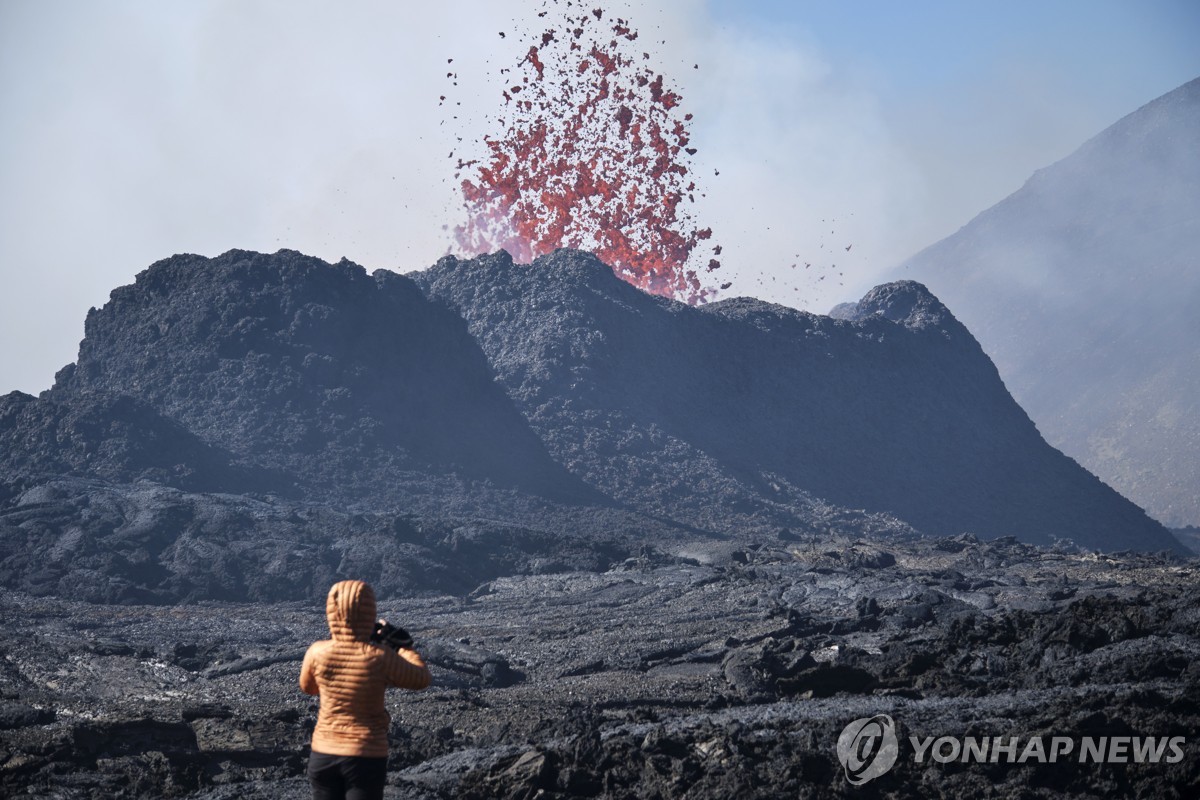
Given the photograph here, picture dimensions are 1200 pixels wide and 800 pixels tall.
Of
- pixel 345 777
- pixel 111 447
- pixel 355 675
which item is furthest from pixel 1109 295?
pixel 345 777

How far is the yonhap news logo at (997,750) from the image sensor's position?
1087 centimetres

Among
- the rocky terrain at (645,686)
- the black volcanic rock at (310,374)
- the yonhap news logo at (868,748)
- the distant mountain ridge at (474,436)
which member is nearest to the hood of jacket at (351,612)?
the rocky terrain at (645,686)

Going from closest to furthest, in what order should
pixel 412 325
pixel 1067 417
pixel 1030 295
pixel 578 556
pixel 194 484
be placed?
1. pixel 578 556
2. pixel 194 484
3. pixel 412 325
4. pixel 1067 417
5. pixel 1030 295

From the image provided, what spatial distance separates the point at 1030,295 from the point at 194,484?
250 feet

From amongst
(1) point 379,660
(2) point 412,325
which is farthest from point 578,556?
(1) point 379,660

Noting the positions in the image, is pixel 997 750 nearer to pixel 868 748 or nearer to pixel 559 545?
pixel 868 748

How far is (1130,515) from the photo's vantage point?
53.0 metres

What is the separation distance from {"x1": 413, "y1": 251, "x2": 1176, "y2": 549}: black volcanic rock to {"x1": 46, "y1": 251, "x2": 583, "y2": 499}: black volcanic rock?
3.03 meters

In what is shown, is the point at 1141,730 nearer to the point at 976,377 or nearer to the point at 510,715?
the point at 510,715

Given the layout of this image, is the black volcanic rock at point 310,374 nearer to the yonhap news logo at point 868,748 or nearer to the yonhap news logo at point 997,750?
the yonhap news logo at point 868,748

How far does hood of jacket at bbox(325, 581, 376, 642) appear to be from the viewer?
638 centimetres

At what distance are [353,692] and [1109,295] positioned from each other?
92.6m

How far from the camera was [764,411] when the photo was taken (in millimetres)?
52406

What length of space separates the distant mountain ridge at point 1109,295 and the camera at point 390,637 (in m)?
71.6
